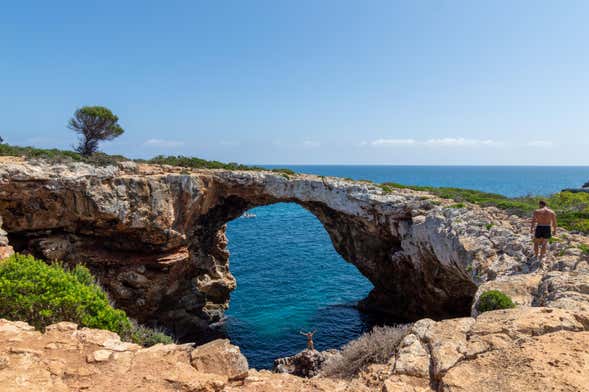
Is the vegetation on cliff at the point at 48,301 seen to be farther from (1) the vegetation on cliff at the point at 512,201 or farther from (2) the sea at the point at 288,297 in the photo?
(1) the vegetation on cliff at the point at 512,201

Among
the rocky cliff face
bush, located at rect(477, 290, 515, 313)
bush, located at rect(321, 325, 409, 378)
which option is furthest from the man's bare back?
bush, located at rect(321, 325, 409, 378)

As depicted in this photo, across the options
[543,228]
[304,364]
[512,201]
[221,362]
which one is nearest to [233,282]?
[304,364]

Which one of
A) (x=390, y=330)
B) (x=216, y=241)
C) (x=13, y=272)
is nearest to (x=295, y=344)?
(x=216, y=241)

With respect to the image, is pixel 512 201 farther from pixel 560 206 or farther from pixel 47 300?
pixel 47 300

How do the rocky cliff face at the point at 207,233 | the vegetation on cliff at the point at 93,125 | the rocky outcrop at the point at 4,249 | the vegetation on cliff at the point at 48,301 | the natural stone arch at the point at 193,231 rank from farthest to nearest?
the vegetation on cliff at the point at 93,125
the natural stone arch at the point at 193,231
the rocky cliff face at the point at 207,233
the rocky outcrop at the point at 4,249
the vegetation on cliff at the point at 48,301

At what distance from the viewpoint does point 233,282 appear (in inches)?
1248

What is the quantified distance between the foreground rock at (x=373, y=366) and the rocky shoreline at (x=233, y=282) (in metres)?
0.03

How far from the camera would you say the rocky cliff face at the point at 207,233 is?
17.2 m

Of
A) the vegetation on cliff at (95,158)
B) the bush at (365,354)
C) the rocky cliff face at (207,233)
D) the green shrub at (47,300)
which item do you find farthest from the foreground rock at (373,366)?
the vegetation on cliff at (95,158)

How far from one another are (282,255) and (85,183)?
27025 mm

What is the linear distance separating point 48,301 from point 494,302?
11791 mm

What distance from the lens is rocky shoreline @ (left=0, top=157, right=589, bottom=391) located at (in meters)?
6.20

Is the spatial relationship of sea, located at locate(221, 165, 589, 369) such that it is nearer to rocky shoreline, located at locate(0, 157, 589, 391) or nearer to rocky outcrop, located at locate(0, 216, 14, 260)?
rocky shoreline, located at locate(0, 157, 589, 391)

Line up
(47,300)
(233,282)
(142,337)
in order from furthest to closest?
1. (233,282)
2. (142,337)
3. (47,300)
